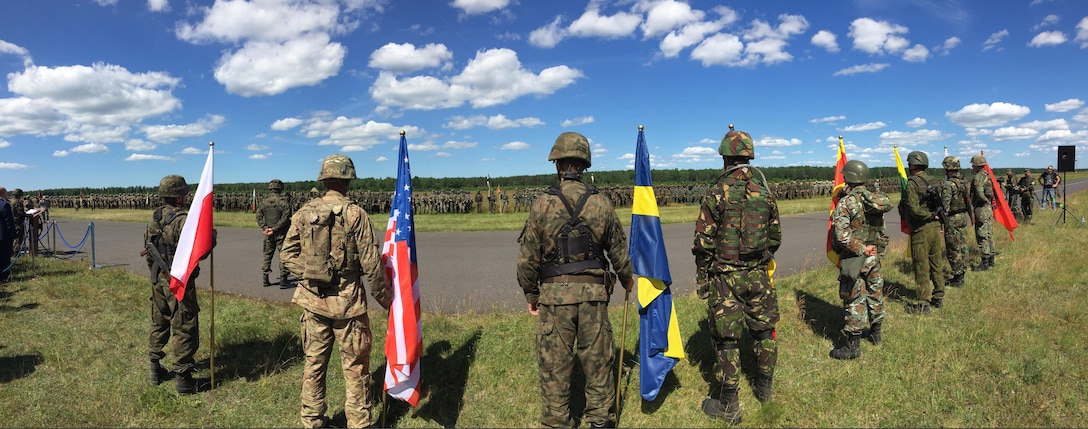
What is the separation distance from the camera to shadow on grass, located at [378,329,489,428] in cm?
436

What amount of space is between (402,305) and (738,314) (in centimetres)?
282

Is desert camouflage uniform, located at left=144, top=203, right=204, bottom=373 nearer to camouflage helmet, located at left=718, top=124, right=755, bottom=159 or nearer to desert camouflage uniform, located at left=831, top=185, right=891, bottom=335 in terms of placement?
camouflage helmet, located at left=718, top=124, right=755, bottom=159

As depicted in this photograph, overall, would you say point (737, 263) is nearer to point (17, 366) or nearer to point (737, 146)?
point (737, 146)

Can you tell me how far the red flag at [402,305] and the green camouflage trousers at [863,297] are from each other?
4.31 m

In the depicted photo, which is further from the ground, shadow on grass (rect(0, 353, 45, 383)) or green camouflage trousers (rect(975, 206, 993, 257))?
green camouflage trousers (rect(975, 206, 993, 257))

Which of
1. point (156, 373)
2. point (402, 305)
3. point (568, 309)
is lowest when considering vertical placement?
point (156, 373)

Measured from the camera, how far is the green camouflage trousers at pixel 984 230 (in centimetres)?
847

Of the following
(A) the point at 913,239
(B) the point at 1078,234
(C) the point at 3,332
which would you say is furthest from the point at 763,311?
(B) the point at 1078,234

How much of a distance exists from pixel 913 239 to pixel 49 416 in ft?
31.9

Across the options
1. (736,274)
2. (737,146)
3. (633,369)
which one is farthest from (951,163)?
(633,369)

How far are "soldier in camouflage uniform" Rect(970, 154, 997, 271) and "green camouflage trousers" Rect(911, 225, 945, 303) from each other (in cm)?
306

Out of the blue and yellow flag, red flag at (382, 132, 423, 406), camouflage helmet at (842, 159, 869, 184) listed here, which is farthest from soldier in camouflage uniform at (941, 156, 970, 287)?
red flag at (382, 132, 423, 406)

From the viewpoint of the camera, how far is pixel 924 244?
6496mm

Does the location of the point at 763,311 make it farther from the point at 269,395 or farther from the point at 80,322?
the point at 80,322
